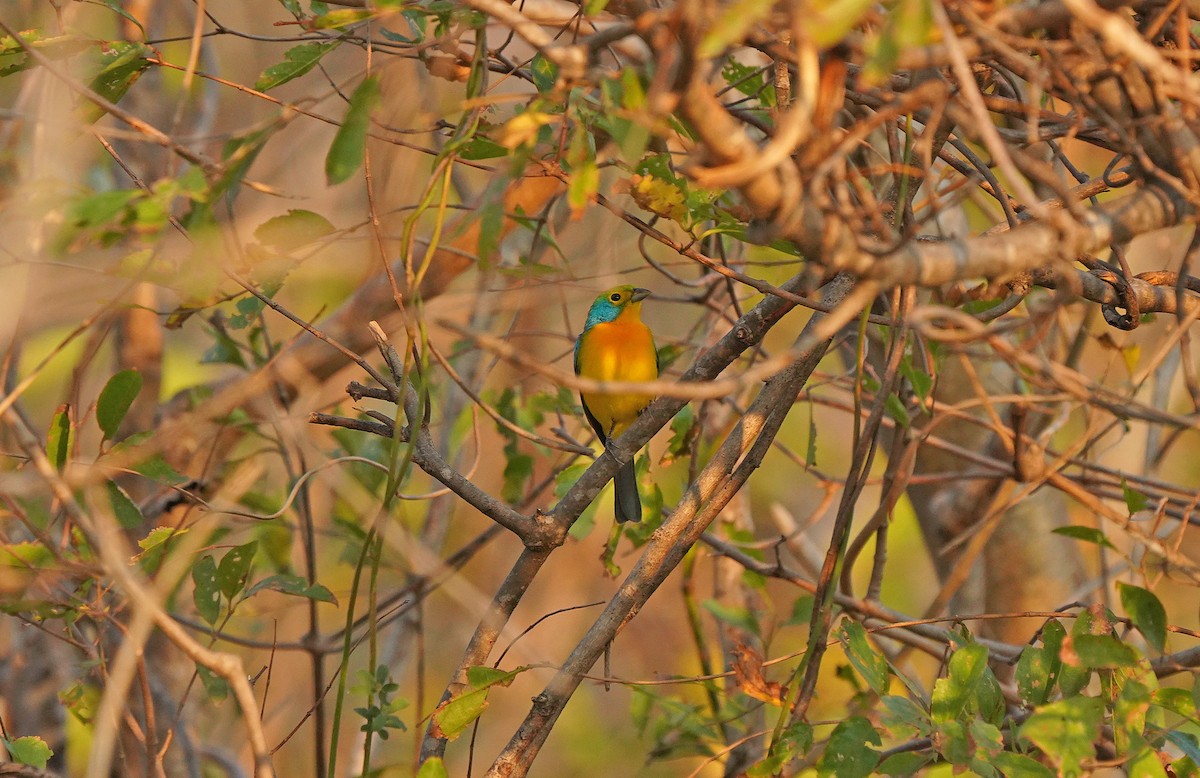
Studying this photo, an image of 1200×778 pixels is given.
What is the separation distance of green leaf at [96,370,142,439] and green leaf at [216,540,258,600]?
1.41 feet

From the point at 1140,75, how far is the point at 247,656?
4.90 meters

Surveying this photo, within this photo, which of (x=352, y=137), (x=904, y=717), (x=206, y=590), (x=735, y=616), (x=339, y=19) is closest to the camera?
(x=352, y=137)

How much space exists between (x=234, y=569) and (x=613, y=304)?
3.09m

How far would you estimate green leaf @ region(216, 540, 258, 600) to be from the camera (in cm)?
276

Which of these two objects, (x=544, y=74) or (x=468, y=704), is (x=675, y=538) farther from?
(x=544, y=74)

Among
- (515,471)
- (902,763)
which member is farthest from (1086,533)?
(515,471)

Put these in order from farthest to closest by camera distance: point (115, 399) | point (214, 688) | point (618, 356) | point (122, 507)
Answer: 1. point (618, 356)
2. point (214, 688)
3. point (122, 507)
4. point (115, 399)

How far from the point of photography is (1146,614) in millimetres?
2248

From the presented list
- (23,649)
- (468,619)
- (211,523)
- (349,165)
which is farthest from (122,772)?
(468,619)

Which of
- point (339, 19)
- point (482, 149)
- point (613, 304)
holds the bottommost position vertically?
point (613, 304)

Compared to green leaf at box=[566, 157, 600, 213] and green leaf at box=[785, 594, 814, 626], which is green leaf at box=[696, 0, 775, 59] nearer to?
green leaf at box=[566, 157, 600, 213]

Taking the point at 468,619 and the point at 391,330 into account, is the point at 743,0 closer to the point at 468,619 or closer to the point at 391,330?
the point at 391,330

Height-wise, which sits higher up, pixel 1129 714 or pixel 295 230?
pixel 295 230

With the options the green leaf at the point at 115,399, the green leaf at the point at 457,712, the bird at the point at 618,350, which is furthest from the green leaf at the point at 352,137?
the bird at the point at 618,350
